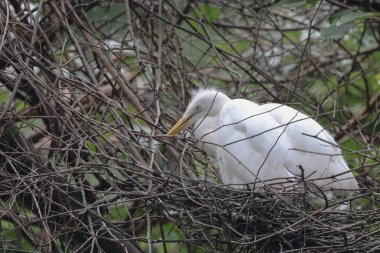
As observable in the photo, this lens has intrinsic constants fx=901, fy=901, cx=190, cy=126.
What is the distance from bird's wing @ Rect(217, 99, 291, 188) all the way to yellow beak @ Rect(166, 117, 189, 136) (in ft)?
0.57

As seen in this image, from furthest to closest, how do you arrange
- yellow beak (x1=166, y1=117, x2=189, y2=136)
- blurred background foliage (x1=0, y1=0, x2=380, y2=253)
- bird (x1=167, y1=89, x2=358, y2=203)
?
yellow beak (x1=166, y1=117, x2=189, y2=136)
bird (x1=167, y1=89, x2=358, y2=203)
blurred background foliage (x1=0, y1=0, x2=380, y2=253)

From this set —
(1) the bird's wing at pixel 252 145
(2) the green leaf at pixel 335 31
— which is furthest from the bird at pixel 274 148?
(2) the green leaf at pixel 335 31

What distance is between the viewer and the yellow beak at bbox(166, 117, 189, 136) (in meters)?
3.45

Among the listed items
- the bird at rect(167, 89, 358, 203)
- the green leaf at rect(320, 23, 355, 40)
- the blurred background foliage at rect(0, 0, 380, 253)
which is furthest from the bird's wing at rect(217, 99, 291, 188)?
the green leaf at rect(320, 23, 355, 40)

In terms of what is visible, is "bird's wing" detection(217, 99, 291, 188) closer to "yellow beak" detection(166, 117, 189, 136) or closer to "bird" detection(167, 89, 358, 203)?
"bird" detection(167, 89, 358, 203)

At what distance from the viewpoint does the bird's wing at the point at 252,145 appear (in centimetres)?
333

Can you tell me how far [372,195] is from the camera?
2879 millimetres

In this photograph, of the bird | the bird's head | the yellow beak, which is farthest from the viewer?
the bird's head

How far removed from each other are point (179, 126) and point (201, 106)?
14 cm

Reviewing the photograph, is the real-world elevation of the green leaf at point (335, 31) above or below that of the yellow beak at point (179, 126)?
above

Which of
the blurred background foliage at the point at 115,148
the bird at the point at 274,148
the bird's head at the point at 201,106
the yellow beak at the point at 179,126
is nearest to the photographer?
the blurred background foliage at the point at 115,148

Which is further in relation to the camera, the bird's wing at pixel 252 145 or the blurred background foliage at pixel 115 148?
the bird's wing at pixel 252 145

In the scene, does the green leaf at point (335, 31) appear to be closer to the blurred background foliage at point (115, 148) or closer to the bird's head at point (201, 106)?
the blurred background foliage at point (115, 148)

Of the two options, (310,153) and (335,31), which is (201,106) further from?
(335,31)
